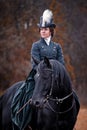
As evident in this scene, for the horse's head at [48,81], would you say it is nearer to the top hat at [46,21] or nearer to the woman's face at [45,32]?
the woman's face at [45,32]

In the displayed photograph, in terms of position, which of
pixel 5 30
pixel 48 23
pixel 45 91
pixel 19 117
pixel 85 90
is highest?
pixel 48 23

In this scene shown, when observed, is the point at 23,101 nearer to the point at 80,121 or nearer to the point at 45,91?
the point at 45,91

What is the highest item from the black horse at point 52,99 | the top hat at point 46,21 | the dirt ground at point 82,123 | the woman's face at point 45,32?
the top hat at point 46,21

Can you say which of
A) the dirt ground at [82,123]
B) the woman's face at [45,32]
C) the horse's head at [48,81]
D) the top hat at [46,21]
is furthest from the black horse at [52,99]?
the dirt ground at [82,123]

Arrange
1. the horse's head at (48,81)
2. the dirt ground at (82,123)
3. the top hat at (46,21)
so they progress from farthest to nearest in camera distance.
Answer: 1. the dirt ground at (82,123)
2. the top hat at (46,21)
3. the horse's head at (48,81)

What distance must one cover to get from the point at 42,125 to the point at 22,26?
2880cm

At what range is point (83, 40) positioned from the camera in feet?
136

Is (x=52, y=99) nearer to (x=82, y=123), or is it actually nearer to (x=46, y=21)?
(x=46, y=21)

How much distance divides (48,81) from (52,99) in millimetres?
384

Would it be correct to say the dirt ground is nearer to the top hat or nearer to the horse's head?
the top hat

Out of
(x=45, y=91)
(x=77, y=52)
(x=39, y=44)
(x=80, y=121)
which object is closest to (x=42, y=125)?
(x=45, y=91)

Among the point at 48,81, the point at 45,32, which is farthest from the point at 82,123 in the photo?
the point at 48,81

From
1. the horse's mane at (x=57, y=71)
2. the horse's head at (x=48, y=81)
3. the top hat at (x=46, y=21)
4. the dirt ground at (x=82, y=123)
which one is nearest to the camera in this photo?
the horse's head at (x=48, y=81)

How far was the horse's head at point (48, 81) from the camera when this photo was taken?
11218 mm
